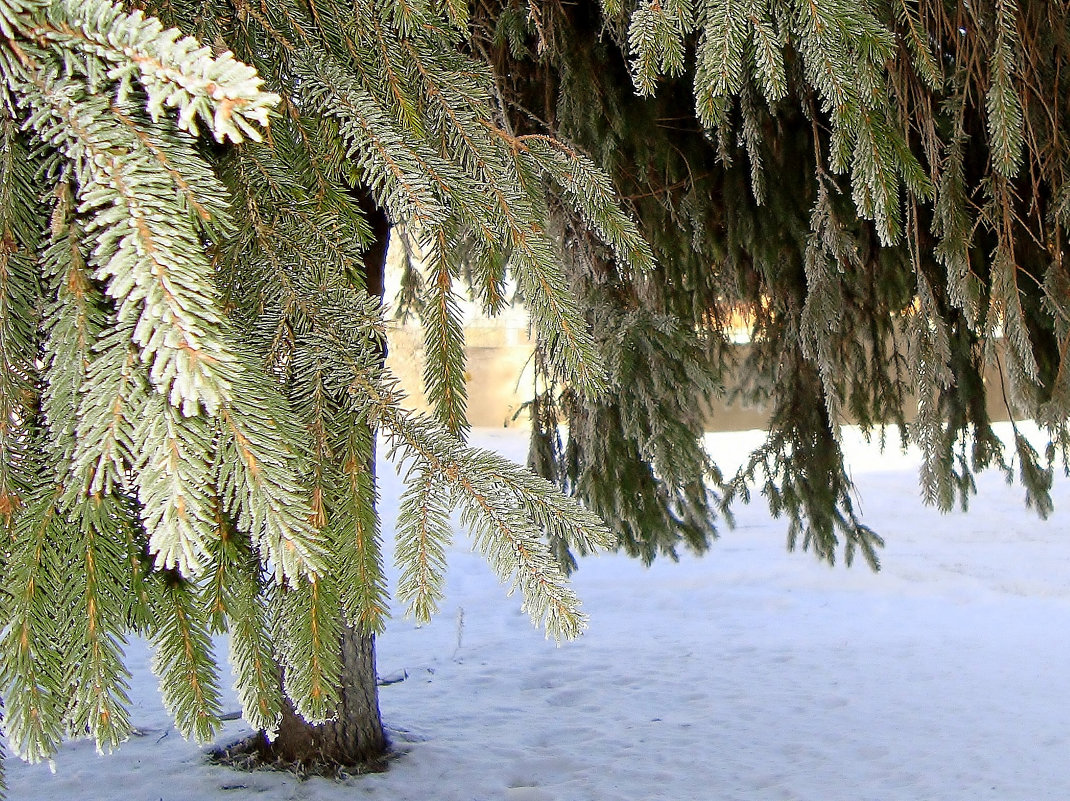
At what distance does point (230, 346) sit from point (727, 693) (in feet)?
11.7

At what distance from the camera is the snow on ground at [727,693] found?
2801 mm

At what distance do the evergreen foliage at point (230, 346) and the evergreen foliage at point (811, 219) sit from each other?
34 centimetres

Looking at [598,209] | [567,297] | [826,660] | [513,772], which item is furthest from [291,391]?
[826,660]

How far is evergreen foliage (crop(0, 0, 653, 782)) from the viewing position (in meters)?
0.54

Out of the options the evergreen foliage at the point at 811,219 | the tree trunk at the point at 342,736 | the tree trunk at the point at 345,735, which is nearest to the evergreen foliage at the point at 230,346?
the evergreen foliage at the point at 811,219

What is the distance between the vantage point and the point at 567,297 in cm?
95

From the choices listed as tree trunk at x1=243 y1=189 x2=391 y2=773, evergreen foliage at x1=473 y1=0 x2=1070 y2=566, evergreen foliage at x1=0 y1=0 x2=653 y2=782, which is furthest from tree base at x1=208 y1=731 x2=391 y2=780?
evergreen foliage at x1=0 y1=0 x2=653 y2=782

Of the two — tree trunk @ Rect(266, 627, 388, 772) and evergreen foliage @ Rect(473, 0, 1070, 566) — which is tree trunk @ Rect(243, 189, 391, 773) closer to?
tree trunk @ Rect(266, 627, 388, 772)

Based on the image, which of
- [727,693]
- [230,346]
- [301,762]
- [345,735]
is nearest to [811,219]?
[230,346]

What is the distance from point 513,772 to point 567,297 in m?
2.37

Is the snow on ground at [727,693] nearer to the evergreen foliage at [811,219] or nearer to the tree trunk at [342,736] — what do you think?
the tree trunk at [342,736]

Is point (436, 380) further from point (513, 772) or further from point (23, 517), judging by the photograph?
point (513, 772)

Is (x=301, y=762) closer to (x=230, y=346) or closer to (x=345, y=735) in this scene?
(x=345, y=735)

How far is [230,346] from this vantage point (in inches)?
22.8
